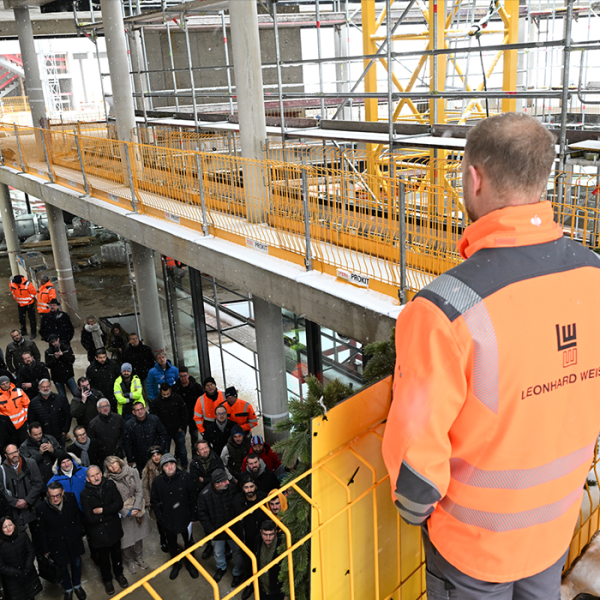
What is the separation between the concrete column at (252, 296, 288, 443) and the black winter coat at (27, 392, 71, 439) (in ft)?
10.1

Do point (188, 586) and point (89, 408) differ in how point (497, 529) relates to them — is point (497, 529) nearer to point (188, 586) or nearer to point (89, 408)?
point (188, 586)

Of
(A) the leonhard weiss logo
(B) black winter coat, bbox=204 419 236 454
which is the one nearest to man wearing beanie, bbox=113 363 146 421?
(B) black winter coat, bbox=204 419 236 454

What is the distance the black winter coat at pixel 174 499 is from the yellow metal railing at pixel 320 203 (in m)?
2.87

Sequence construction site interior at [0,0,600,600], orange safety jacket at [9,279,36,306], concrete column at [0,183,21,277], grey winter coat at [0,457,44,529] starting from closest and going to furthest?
construction site interior at [0,0,600,600] → grey winter coat at [0,457,44,529] → orange safety jacket at [9,279,36,306] → concrete column at [0,183,21,277]

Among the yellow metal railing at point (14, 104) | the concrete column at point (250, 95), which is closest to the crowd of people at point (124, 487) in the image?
the concrete column at point (250, 95)

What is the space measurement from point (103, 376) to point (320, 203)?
5.24 metres

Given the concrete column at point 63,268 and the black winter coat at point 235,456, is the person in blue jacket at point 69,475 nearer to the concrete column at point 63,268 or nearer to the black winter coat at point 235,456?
the black winter coat at point 235,456

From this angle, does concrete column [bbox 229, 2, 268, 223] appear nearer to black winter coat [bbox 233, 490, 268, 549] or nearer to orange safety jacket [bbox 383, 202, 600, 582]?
black winter coat [bbox 233, 490, 268, 549]

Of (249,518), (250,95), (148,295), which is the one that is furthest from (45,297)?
(249,518)

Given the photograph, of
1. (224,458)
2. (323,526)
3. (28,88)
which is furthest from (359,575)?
(28,88)

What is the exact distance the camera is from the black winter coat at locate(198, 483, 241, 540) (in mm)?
6488

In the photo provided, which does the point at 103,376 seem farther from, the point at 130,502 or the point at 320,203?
the point at 320,203

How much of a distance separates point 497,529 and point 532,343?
0.58 meters

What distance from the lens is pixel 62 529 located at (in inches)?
256
